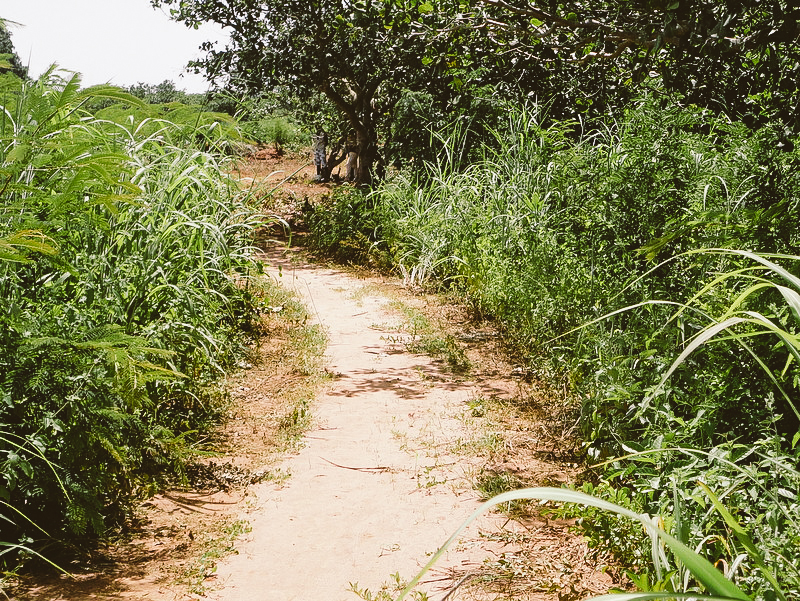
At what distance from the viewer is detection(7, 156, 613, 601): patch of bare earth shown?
2.77 meters

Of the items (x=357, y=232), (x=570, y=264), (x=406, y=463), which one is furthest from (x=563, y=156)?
(x=357, y=232)

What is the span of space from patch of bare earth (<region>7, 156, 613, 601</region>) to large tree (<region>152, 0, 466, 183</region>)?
587 cm

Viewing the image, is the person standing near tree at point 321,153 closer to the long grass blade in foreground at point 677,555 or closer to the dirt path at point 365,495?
the dirt path at point 365,495

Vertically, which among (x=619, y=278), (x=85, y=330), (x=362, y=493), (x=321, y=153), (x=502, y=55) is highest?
(x=502, y=55)

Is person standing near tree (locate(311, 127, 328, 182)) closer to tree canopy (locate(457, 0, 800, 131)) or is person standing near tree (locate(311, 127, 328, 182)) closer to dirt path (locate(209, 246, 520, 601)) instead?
tree canopy (locate(457, 0, 800, 131))

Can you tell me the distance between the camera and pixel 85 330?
9.68 feet

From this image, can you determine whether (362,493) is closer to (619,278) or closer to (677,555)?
(619,278)

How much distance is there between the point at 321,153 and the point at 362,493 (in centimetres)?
1313

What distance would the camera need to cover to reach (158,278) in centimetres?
407

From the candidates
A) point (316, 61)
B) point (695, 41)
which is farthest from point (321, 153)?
point (695, 41)

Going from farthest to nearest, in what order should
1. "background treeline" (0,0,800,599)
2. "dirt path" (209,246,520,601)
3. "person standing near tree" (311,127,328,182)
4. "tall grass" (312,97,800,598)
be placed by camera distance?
"person standing near tree" (311,127,328,182), "dirt path" (209,246,520,601), "background treeline" (0,0,800,599), "tall grass" (312,97,800,598)

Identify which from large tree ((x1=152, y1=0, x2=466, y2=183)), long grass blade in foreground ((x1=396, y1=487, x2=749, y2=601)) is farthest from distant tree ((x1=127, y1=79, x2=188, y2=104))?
long grass blade in foreground ((x1=396, y1=487, x2=749, y2=601))

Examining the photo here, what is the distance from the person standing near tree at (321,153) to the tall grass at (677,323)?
33.9 ft

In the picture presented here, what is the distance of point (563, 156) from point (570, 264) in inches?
24.8
